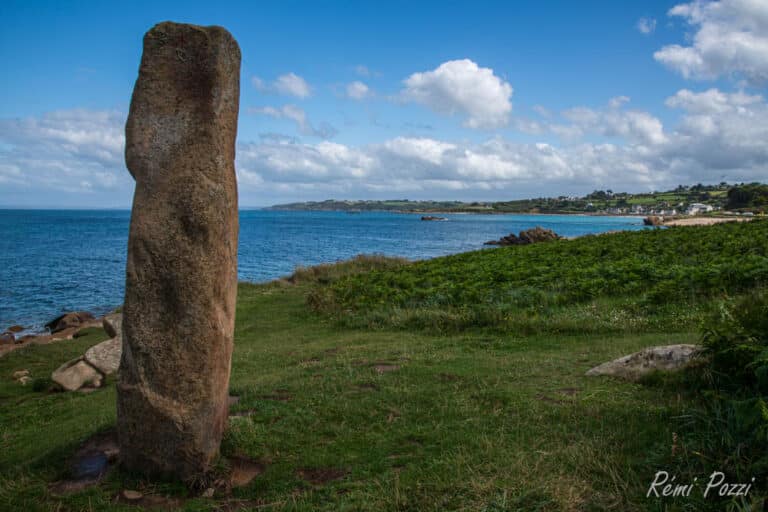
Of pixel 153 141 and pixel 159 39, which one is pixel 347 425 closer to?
pixel 153 141

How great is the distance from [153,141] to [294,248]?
69.8m

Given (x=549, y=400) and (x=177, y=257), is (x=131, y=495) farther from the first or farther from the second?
(x=549, y=400)

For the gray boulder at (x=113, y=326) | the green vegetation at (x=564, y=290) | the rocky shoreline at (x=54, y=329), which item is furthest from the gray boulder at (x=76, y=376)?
the rocky shoreline at (x=54, y=329)

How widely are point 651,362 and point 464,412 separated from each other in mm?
3367

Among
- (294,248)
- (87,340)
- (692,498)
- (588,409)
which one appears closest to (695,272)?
(588,409)

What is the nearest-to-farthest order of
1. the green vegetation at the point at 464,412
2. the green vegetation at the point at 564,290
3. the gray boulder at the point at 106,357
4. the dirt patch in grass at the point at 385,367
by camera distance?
the green vegetation at the point at 464,412
the dirt patch in grass at the point at 385,367
the gray boulder at the point at 106,357
the green vegetation at the point at 564,290

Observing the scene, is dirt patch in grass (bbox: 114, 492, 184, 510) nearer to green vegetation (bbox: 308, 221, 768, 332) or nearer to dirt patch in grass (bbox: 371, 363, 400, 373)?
dirt patch in grass (bbox: 371, 363, 400, 373)

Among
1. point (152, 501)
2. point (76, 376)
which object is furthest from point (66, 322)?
point (152, 501)

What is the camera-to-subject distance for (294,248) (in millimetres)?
75562
